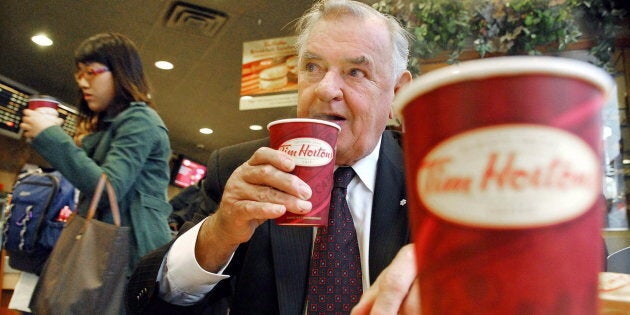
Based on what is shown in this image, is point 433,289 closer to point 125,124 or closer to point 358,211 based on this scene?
point 358,211

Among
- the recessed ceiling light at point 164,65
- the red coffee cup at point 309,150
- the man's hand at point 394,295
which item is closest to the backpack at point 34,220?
the red coffee cup at point 309,150

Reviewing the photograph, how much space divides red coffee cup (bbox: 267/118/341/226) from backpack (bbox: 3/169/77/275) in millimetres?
1559

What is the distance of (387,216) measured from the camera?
3.97 feet

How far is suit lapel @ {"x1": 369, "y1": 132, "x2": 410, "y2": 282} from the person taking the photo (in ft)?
3.73

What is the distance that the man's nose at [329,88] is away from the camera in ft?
4.07

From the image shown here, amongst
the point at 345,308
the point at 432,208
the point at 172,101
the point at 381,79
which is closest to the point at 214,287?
the point at 345,308

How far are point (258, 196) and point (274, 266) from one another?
33 centimetres

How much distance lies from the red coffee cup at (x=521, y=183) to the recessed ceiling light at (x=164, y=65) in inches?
215

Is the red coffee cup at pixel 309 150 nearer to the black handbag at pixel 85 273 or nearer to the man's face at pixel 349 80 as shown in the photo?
the man's face at pixel 349 80

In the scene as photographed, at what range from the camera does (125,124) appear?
184 centimetres

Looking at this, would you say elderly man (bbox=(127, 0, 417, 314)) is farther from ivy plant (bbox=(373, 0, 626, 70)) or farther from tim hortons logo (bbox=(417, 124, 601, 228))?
ivy plant (bbox=(373, 0, 626, 70))

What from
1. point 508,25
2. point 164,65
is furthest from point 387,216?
point 164,65

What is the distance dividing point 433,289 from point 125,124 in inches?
67.3

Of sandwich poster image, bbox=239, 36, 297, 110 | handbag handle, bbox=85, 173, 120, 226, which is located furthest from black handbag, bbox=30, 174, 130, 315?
sandwich poster image, bbox=239, 36, 297, 110
